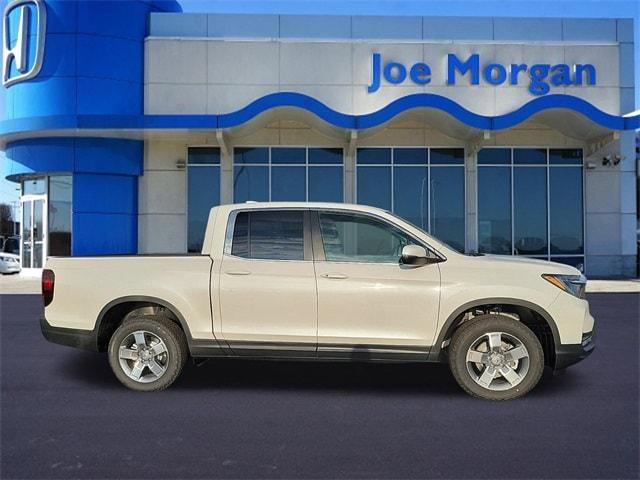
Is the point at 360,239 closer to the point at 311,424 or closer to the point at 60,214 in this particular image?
the point at 311,424

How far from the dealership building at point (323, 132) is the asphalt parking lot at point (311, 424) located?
12270 millimetres

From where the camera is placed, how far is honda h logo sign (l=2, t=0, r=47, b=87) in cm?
1802

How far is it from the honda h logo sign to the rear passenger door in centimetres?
1602

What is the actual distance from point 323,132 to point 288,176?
1.84 m

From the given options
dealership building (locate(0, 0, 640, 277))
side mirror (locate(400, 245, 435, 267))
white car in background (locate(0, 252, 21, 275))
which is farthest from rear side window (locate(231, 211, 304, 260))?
white car in background (locate(0, 252, 21, 275))

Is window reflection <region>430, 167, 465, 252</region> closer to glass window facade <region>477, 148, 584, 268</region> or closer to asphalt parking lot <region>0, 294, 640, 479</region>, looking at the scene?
glass window facade <region>477, 148, 584, 268</region>

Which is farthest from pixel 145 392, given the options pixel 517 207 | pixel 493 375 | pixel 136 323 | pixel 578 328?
pixel 517 207

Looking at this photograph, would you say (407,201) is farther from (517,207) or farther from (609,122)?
(609,122)

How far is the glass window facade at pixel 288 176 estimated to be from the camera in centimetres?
1862

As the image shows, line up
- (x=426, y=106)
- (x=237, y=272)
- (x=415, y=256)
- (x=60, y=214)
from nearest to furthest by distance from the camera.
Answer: (x=415, y=256)
(x=237, y=272)
(x=426, y=106)
(x=60, y=214)

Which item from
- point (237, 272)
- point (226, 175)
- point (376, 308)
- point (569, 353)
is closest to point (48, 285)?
point (237, 272)

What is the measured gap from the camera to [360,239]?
217 inches

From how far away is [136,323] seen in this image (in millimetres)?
5508

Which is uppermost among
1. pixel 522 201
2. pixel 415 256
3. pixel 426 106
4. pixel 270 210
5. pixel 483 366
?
pixel 426 106
